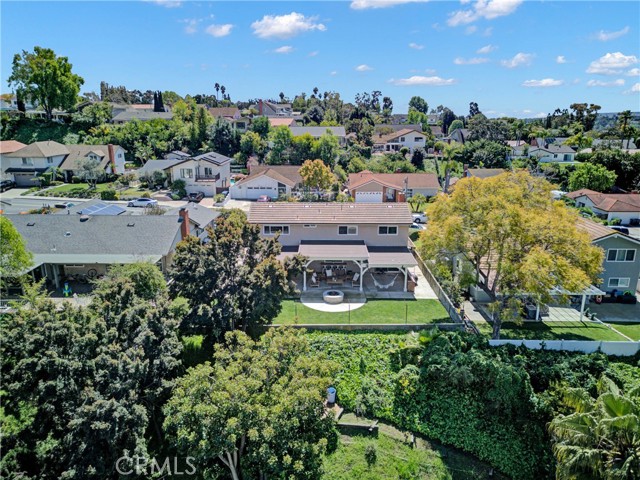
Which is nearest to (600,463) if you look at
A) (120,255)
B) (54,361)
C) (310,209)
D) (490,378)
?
(490,378)

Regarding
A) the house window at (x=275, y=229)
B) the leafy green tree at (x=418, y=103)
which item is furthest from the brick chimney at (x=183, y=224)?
the leafy green tree at (x=418, y=103)

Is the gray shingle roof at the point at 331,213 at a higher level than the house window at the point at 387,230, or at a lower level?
higher

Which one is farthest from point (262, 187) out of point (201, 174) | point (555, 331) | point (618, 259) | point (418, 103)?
point (418, 103)

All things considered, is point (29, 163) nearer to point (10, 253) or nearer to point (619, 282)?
point (10, 253)

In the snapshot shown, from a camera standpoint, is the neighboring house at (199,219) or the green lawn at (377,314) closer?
the green lawn at (377,314)

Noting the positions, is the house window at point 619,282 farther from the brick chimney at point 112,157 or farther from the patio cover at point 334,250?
the brick chimney at point 112,157

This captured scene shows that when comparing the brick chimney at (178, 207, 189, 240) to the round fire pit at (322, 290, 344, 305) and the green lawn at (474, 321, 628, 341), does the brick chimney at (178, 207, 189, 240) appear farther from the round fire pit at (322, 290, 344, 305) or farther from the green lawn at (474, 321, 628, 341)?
the green lawn at (474, 321, 628, 341)
